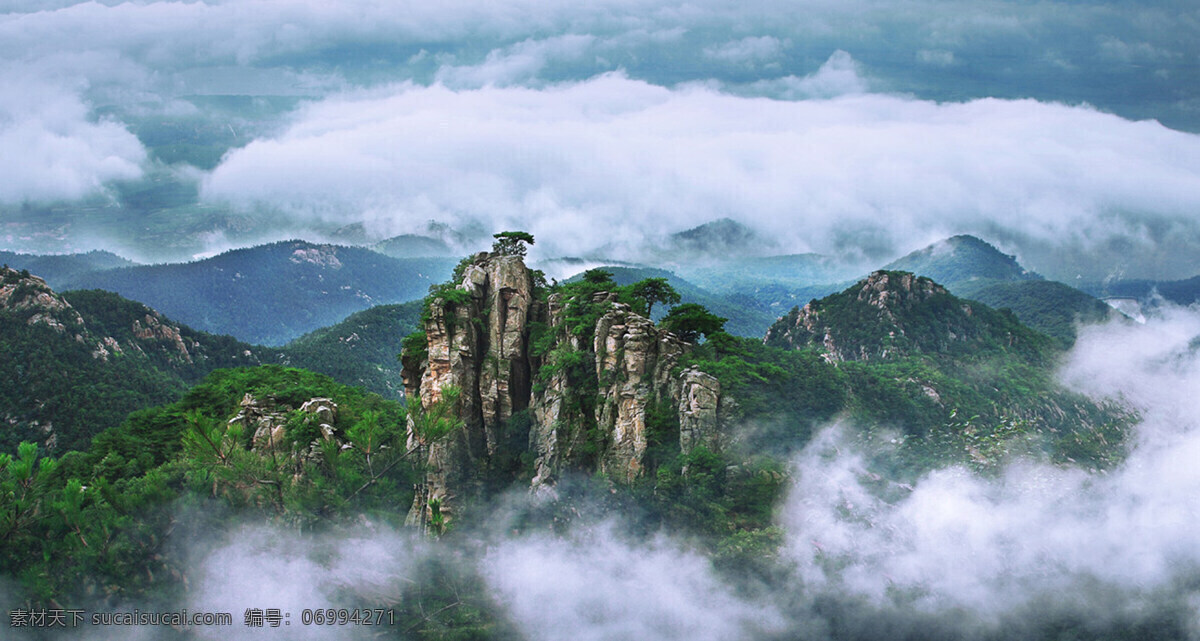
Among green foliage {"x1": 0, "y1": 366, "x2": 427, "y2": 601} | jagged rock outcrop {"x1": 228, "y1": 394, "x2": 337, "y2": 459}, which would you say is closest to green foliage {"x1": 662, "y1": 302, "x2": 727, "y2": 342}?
green foliage {"x1": 0, "y1": 366, "x2": 427, "y2": 601}

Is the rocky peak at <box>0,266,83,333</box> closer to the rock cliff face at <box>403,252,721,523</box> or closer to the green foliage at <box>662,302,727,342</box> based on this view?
the rock cliff face at <box>403,252,721,523</box>

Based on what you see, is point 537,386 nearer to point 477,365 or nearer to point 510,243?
point 477,365

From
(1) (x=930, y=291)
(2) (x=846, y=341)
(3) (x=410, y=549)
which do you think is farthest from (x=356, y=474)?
Answer: (1) (x=930, y=291)

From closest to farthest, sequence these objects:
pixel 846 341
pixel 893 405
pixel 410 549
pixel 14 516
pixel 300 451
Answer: pixel 14 516
pixel 410 549
pixel 300 451
pixel 893 405
pixel 846 341

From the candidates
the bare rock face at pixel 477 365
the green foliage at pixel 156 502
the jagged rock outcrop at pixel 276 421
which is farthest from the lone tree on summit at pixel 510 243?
the green foliage at pixel 156 502

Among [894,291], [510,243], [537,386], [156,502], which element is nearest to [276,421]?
[156,502]

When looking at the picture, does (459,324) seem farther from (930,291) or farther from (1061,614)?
(930,291)

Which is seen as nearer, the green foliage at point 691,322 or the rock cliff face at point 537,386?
the rock cliff face at point 537,386

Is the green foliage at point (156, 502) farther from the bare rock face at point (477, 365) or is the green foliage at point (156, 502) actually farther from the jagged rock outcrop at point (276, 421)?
the bare rock face at point (477, 365)
